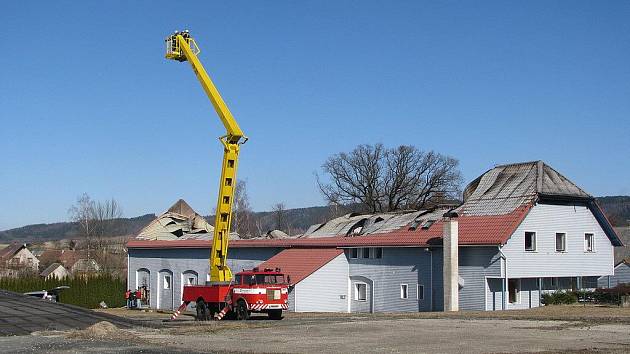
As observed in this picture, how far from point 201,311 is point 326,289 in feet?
45.8

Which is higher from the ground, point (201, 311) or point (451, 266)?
point (451, 266)

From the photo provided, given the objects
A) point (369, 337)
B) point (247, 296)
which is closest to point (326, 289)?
point (247, 296)

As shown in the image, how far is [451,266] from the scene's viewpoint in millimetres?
45312

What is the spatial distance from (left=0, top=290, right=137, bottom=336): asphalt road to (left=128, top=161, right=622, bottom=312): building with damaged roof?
19069 mm

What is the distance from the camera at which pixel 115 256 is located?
128875 mm

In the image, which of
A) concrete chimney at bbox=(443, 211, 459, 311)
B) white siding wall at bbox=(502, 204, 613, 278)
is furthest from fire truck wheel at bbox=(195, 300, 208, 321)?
white siding wall at bbox=(502, 204, 613, 278)

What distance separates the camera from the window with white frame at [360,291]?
5266 centimetres

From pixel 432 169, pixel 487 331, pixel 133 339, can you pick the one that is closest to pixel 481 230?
pixel 487 331

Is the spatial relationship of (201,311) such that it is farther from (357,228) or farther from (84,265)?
(84,265)

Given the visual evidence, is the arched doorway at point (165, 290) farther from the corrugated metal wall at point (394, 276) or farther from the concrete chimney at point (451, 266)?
the concrete chimney at point (451, 266)

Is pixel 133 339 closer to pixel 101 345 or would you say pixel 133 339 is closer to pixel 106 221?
pixel 101 345

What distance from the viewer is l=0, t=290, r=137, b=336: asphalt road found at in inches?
1133

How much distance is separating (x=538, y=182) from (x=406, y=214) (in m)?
10.0

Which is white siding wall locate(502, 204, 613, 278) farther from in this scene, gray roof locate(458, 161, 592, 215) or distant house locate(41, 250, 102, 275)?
distant house locate(41, 250, 102, 275)
